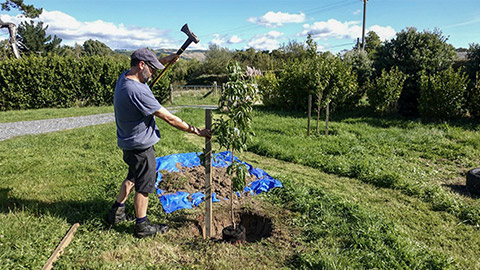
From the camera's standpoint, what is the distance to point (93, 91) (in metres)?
15.9

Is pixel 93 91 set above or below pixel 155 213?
above

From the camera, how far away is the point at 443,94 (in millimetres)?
8898

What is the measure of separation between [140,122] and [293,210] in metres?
2.25

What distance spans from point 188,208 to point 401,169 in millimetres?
4058

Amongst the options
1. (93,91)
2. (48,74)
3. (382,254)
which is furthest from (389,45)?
(48,74)

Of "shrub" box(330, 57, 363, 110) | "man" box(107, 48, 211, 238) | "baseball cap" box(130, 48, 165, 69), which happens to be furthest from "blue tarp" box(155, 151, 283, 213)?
"shrub" box(330, 57, 363, 110)

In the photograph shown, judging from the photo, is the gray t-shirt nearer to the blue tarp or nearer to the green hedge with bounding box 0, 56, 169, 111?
the blue tarp

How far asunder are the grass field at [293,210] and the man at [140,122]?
54 cm

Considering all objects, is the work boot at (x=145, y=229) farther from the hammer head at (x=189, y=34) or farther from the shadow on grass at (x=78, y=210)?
the hammer head at (x=189, y=34)

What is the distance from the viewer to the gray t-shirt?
2.75 m

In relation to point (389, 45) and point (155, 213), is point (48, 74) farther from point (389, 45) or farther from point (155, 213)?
point (389, 45)

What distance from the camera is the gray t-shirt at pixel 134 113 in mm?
2746

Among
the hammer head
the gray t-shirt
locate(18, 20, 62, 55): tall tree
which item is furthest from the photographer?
locate(18, 20, 62, 55): tall tree

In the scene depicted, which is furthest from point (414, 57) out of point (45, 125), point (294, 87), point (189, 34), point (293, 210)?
point (45, 125)
